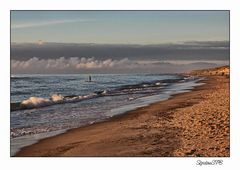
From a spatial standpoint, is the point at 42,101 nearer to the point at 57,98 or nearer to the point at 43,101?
the point at 43,101

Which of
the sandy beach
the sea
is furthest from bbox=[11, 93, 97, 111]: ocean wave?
the sandy beach

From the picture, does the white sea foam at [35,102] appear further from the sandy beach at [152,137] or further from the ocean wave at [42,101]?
the sandy beach at [152,137]

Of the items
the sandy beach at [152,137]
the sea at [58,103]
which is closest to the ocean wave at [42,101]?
the sea at [58,103]

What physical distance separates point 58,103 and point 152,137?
2938 millimetres

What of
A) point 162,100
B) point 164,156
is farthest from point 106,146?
point 162,100

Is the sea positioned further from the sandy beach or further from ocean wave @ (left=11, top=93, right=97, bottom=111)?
the sandy beach

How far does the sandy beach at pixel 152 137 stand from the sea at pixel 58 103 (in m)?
0.32

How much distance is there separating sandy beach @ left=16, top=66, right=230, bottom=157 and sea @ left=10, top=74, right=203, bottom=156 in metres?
0.32

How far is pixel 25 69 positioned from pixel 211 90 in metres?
5.22

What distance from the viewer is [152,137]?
19.7ft

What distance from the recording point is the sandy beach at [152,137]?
5664 millimetres

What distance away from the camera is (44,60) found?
6492 mm

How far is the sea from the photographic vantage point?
631 cm
